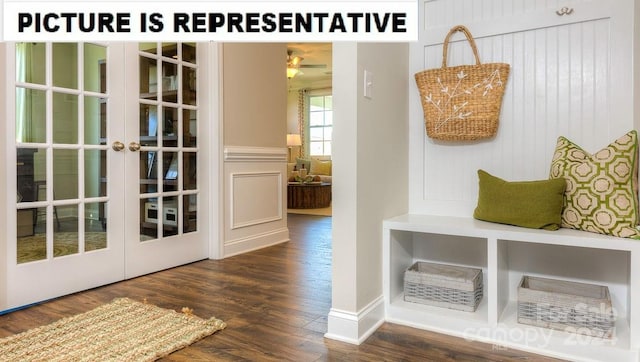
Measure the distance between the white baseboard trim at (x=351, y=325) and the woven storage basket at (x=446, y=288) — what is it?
9.6 inches

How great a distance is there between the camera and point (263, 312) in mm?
1945

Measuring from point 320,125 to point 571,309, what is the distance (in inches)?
329

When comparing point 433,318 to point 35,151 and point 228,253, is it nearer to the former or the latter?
point 228,253

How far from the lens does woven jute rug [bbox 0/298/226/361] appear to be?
59.1 inches

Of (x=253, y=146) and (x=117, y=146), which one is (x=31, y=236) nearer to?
(x=117, y=146)

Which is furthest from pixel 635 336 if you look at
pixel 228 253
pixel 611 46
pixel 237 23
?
pixel 228 253

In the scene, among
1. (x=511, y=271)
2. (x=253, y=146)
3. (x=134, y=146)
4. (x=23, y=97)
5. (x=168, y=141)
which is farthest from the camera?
(x=253, y=146)

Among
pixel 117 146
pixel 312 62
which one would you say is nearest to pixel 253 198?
pixel 117 146

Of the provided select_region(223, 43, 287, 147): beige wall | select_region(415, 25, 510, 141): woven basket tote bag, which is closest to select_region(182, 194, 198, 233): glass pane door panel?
select_region(223, 43, 287, 147): beige wall

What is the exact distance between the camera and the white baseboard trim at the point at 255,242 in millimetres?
3170

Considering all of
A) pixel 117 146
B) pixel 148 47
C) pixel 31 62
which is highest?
pixel 148 47

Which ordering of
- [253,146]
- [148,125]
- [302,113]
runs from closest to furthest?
[148,125]
[253,146]
[302,113]

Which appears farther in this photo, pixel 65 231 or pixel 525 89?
pixel 65 231

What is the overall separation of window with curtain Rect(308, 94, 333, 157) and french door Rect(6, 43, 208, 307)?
6673 mm
